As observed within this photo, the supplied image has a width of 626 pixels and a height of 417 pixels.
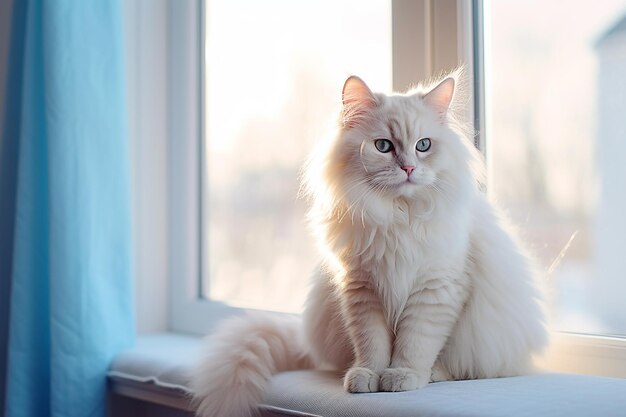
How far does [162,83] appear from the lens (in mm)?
2213

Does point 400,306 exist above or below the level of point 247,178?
below

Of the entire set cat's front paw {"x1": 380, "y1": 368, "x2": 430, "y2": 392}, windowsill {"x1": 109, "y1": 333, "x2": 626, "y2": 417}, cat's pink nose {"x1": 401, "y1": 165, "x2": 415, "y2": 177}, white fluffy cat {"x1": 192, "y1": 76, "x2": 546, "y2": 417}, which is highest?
cat's pink nose {"x1": 401, "y1": 165, "x2": 415, "y2": 177}

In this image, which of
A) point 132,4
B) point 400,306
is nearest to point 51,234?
point 132,4

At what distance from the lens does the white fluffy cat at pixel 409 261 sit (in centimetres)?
123

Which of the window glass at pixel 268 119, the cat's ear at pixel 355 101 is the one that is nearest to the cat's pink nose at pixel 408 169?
the cat's ear at pixel 355 101

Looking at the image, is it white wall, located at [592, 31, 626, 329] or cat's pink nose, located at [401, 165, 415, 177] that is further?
white wall, located at [592, 31, 626, 329]

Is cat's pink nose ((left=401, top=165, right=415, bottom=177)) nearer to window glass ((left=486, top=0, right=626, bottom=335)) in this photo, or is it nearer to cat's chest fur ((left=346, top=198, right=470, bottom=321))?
cat's chest fur ((left=346, top=198, right=470, bottom=321))

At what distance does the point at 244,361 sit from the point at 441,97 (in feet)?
2.02

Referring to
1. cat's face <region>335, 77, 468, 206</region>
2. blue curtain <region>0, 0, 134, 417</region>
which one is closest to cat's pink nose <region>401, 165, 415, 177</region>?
cat's face <region>335, 77, 468, 206</region>

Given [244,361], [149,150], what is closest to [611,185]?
[244,361]

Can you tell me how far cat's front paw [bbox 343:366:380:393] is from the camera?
3.95 ft

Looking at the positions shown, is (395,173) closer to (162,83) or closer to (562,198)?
(562,198)

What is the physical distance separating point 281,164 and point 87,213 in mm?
540

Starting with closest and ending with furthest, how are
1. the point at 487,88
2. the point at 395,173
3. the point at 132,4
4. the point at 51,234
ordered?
the point at 395,173 < the point at 487,88 < the point at 51,234 < the point at 132,4
